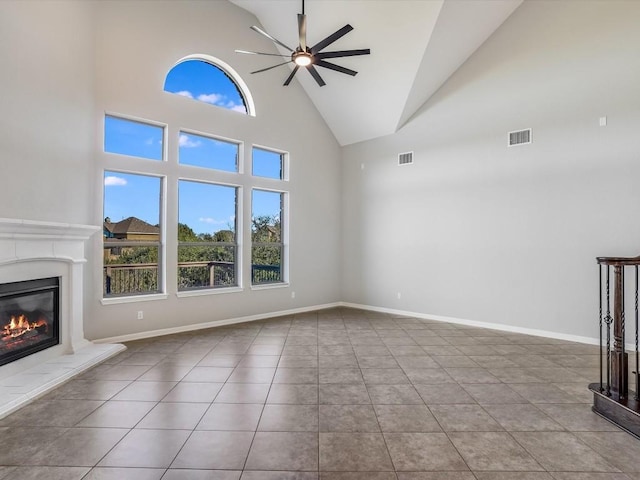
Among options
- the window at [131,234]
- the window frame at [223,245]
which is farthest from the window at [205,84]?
the window at [131,234]

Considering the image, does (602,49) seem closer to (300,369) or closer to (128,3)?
(300,369)

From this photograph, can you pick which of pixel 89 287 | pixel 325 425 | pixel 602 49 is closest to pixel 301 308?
pixel 89 287

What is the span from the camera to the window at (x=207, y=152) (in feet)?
17.9

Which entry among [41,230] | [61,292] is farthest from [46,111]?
[61,292]

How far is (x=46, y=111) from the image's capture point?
3723 mm

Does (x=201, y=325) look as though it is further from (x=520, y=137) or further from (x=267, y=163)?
(x=520, y=137)

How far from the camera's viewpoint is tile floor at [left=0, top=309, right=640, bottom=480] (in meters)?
2.06

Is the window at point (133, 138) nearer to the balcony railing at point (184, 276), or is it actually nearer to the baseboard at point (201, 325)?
the balcony railing at point (184, 276)

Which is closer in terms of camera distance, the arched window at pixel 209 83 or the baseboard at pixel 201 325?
the baseboard at pixel 201 325

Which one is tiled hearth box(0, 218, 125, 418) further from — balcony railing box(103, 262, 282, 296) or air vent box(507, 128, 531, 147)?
air vent box(507, 128, 531, 147)

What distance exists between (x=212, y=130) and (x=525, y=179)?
5.13 metres

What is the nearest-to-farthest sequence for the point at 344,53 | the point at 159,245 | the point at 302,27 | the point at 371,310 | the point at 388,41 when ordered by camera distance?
1. the point at 302,27
2. the point at 344,53
3. the point at 159,245
4. the point at 388,41
5. the point at 371,310

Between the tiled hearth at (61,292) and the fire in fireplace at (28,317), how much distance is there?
6 centimetres

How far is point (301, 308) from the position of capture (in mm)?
6938
